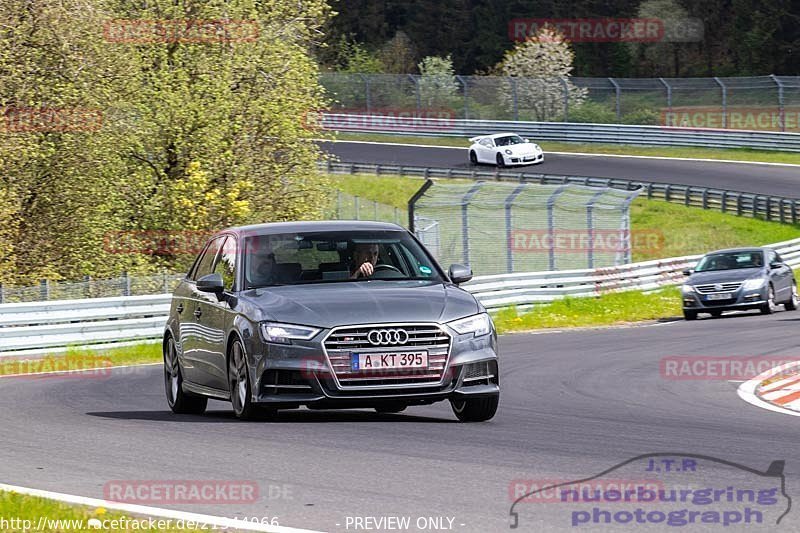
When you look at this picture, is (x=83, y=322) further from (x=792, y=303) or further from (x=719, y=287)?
(x=792, y=303)

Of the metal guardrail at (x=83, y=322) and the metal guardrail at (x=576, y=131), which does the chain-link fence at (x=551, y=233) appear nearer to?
the metal guardrail at (x=83, y=322)

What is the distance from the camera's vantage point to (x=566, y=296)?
1236 inches

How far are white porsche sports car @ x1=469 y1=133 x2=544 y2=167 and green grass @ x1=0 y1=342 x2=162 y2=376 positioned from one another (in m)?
36.6

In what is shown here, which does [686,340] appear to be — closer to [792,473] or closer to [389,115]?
[792,473]

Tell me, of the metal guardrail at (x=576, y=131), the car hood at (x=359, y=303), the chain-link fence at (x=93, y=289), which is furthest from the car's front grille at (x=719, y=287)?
the metal guardrail at (x=576, y=131)

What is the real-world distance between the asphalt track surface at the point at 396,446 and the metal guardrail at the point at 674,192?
2826 centimetres

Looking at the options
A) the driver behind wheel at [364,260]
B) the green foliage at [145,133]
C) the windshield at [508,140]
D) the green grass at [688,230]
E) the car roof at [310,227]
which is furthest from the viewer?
the windshield at [508,140]

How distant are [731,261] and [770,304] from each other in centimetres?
121

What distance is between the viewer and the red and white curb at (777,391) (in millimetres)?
12946

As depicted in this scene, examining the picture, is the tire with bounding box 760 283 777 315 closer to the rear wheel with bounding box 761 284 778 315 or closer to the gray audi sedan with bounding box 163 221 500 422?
the rear wheel with bounding box 761 284 778 315

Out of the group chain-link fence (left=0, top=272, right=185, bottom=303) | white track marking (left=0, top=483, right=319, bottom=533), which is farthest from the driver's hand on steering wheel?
chain-link fence (left=0, top=272, right=185, bottom=303)

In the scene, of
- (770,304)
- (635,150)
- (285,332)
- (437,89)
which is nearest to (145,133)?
(770,304)

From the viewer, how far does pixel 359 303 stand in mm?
10617

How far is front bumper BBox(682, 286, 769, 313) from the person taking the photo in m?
27.6
